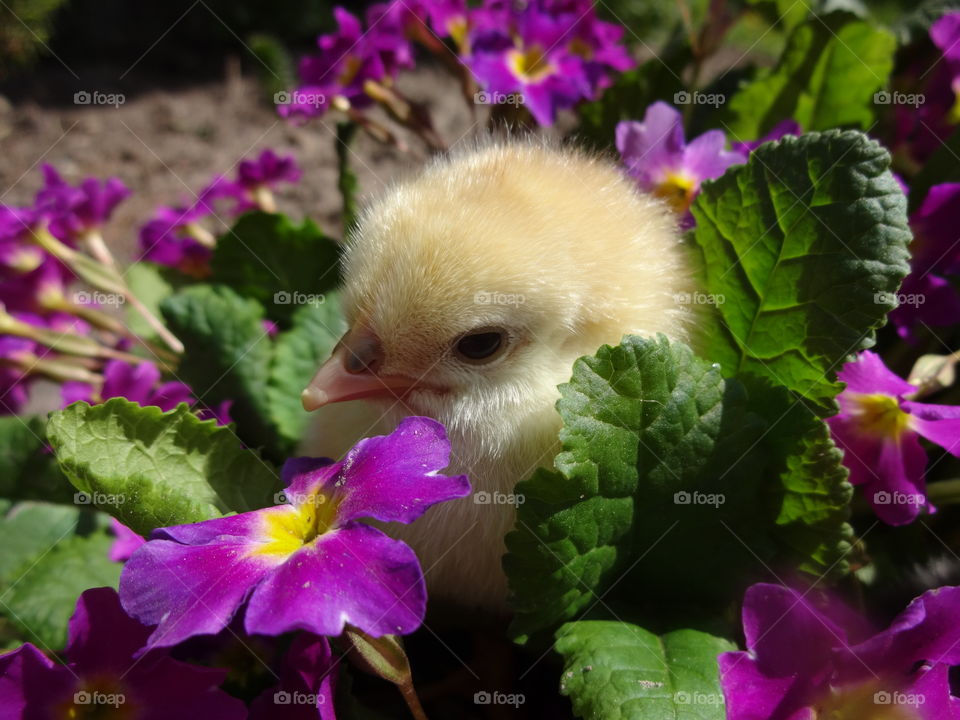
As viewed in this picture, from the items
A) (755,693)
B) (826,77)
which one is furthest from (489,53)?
(755,693)

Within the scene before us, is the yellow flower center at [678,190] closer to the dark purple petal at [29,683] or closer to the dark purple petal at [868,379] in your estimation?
the dark purple petal at [868,379]

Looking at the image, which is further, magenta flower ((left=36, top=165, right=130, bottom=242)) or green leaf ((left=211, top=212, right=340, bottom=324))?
magenta flower ((left=36, top=165, right=130, bottom=242))

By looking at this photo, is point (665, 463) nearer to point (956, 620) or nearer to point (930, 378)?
point (956, 620)

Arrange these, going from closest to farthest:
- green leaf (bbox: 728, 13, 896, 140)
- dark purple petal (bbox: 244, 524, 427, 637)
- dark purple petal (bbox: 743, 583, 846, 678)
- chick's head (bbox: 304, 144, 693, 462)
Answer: dark purple petal (bbox: 244, 524, 427, 637) < dark purple petal (bbox: 743, 583, 846, 678) < chick's head (bbox: 304, 144, 693, 462) < green leaf (bbox: 728, 13, 896, 140)

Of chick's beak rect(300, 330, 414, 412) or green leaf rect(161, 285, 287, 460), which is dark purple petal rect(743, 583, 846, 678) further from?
green leaf rect(161, 285, 287, 460)

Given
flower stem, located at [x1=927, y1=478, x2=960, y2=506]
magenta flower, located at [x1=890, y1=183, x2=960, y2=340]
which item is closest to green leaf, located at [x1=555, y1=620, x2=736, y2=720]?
flower stem, located at [x1=927, y1=478, x2=960, y2=506]

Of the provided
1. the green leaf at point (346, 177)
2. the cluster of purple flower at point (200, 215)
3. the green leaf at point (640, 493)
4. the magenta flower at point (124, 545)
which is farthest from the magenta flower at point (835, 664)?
the cluster of purple flower at point (200, 215)

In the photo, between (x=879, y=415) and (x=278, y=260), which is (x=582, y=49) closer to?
(x=278, y=260)
